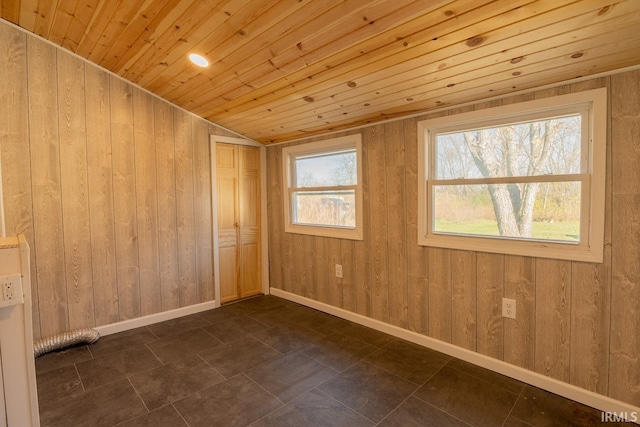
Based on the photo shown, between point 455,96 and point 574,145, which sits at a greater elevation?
point 455,96

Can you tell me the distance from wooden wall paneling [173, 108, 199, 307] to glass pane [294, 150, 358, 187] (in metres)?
1.28

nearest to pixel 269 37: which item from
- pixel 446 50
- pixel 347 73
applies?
pixel 347 73

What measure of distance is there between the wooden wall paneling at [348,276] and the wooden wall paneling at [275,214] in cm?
106

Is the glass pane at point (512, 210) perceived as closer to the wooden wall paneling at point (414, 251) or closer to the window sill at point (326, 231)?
the wooden wall paneling at point (414, 251)

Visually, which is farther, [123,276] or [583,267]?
[123,276]

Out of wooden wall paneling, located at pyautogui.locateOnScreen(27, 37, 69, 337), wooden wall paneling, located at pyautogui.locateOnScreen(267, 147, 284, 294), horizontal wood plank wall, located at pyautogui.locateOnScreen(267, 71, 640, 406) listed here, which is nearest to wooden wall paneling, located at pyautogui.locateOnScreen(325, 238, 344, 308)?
horizontal wood plank wall, located at pyautogui.locateOnScreen(267, 71, 640, 406)

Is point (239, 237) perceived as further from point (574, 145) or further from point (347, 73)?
point (574, 145)

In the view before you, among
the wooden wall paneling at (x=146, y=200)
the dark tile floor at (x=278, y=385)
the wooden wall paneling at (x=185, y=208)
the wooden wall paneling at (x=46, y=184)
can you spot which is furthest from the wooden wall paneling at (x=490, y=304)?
the wooden wall paneling at (x=46, y=184)

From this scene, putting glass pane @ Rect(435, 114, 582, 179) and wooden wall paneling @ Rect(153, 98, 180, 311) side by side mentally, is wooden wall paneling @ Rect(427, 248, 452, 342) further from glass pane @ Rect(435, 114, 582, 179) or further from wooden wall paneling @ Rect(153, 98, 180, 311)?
wooden wall paneling @ Rect(153, 98, 180, 311)

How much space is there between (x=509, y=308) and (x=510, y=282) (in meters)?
0.19

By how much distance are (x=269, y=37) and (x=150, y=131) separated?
1.97 metres

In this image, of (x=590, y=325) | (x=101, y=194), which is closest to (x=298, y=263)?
(x=101, y=194)

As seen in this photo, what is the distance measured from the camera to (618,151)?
1.85m

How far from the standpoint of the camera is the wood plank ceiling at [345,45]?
1.54 m
